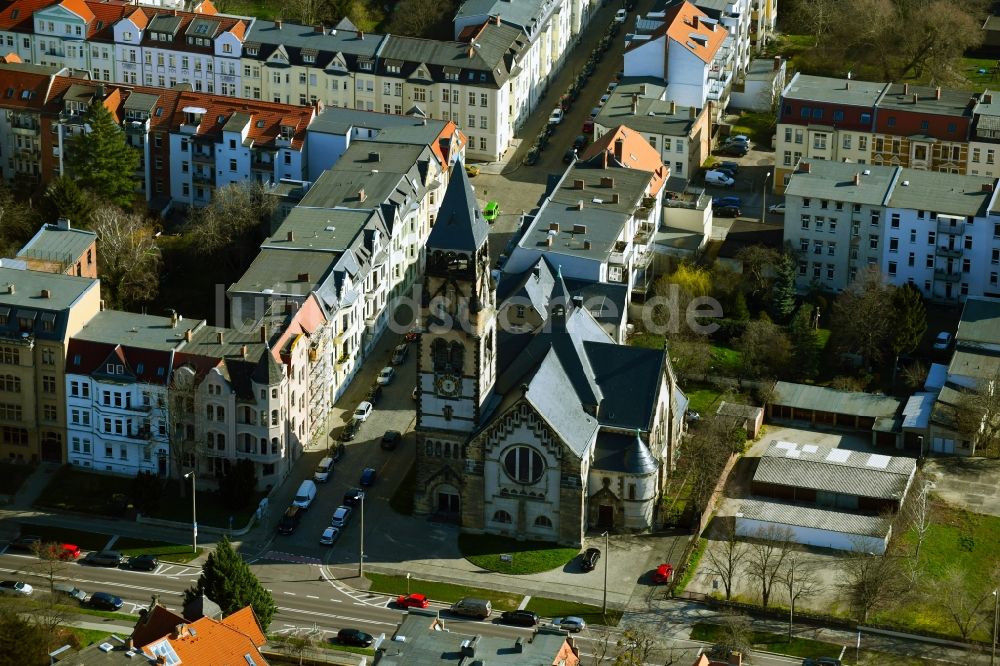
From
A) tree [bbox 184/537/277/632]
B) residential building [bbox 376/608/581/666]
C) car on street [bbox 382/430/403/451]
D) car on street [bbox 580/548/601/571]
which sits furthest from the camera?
car on street [bbox 382/430/403/451]

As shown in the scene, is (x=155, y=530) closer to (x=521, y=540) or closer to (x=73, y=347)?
(x=73, y=347)

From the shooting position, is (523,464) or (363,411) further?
(363,411)

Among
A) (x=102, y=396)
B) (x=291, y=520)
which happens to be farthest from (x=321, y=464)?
(x=102, y=396)

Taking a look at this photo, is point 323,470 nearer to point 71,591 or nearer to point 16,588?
point 71,591

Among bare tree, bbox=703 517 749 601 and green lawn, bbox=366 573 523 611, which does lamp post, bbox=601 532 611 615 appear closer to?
green lawn, bbox=366 573 523 611

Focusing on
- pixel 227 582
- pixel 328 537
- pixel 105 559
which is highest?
pixel 227 582

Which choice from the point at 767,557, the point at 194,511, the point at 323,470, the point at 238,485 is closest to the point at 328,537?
the point at 238,485

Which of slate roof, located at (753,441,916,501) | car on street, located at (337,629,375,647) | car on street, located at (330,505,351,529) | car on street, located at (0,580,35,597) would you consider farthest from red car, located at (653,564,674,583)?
car on street, located at (0,580,35,597)
